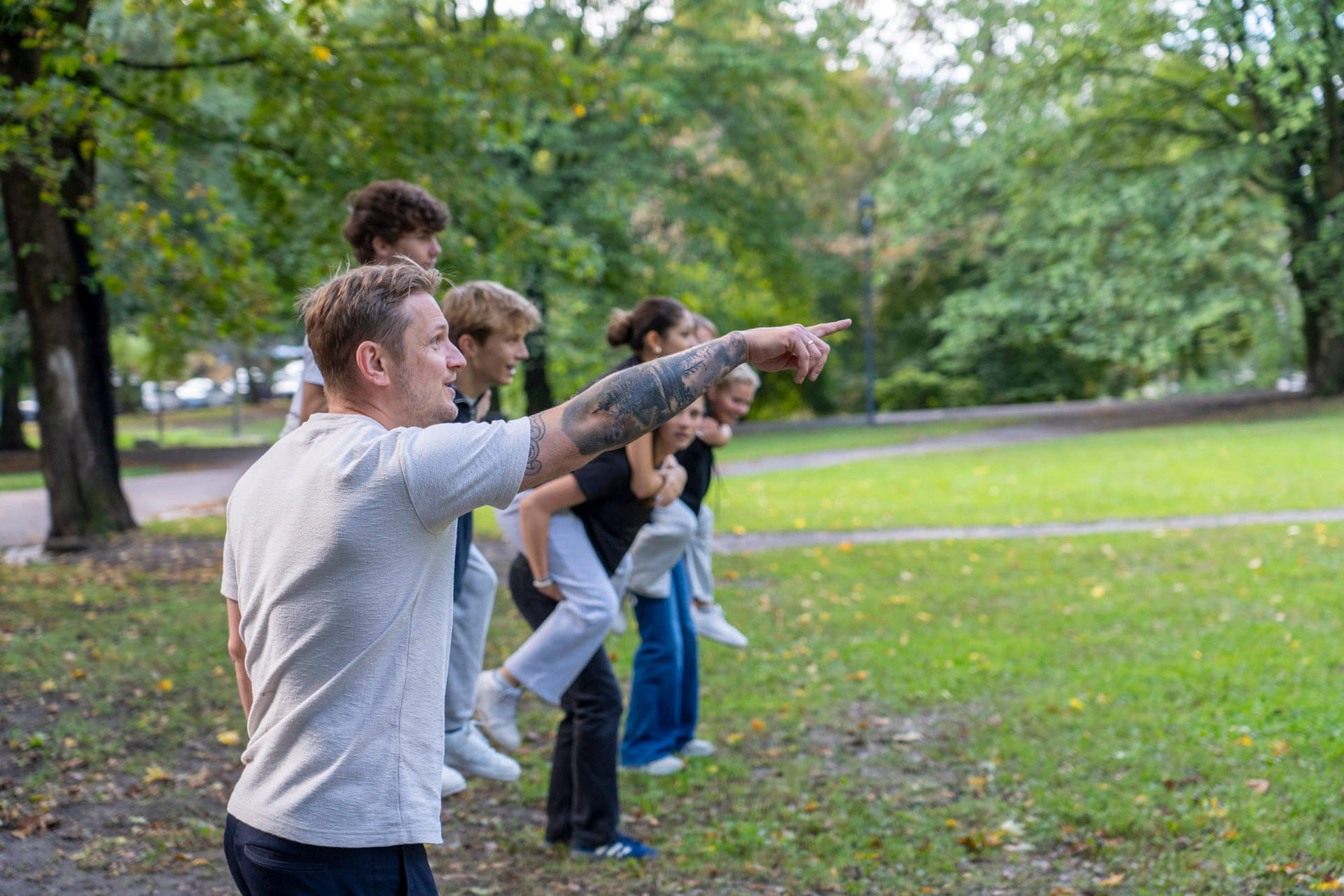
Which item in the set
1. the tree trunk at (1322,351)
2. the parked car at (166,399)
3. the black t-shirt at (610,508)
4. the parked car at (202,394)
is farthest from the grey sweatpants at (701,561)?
the parked car at (202,394)

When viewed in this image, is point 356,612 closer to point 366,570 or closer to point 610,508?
point 366,570

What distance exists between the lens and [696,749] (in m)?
5.91

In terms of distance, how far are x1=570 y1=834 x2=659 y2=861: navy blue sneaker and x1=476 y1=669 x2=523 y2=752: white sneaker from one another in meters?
0.52

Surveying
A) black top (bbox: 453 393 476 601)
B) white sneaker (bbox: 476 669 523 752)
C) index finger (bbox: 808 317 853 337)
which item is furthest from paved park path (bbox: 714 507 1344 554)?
index finger (bbox: 808 317 853 337)

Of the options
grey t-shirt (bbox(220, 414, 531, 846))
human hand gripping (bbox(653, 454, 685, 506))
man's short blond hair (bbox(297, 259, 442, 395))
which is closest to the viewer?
grey t-shirt (bbox(220, 414, 531, 846))

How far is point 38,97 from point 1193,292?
73.0 ft

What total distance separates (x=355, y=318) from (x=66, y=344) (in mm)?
11354

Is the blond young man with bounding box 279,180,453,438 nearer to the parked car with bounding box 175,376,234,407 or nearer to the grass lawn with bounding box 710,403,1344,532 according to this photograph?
the grass lawn with bounding box 710,403,1344,532

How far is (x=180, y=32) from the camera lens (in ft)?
34.6

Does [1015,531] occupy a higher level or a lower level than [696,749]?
lower

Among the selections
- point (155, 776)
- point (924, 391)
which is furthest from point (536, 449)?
point (924, 391)

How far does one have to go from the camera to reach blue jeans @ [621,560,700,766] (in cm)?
543

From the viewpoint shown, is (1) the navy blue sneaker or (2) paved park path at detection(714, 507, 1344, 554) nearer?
(1) the navy blue sneaker

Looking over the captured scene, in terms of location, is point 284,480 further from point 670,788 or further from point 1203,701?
point 1203,701
